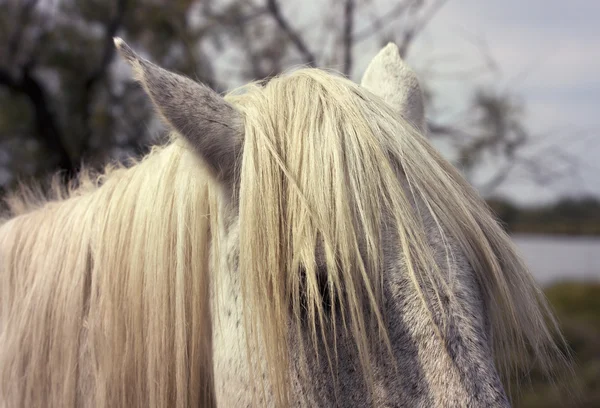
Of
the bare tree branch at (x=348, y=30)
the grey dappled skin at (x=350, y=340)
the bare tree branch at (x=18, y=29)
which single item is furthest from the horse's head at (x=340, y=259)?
the bare tree branch at (x=18, y=29)

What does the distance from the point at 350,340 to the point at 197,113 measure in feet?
2.06

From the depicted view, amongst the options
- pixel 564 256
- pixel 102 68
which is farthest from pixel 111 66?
pixel 564 256

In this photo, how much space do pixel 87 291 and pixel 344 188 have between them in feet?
2.79

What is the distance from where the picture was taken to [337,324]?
123 cm

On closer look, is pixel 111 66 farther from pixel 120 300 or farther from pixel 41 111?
pixel 120 300

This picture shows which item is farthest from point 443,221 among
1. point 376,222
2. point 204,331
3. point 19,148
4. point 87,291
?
point 19,148

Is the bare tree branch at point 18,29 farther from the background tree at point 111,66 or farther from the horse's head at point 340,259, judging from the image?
the horse's head at point 340,259

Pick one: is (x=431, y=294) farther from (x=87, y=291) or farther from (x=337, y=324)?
(x=87, y=291)

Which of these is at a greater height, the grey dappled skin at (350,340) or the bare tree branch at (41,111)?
the bare tree branch at (41,111)

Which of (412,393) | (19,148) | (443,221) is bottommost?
(412,393)

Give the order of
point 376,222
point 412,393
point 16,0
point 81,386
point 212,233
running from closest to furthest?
point 412,393 < point 376,222 < point 212,233 < point 81,386 < point 16,0

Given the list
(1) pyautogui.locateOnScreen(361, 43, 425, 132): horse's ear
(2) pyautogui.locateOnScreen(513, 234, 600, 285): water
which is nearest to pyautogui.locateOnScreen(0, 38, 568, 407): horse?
(1) pyautogui.locateOnScreen(361, 43, 425, 132): horse's ear

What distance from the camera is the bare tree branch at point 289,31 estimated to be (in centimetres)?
512

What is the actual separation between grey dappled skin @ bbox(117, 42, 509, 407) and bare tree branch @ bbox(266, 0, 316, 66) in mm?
3994
